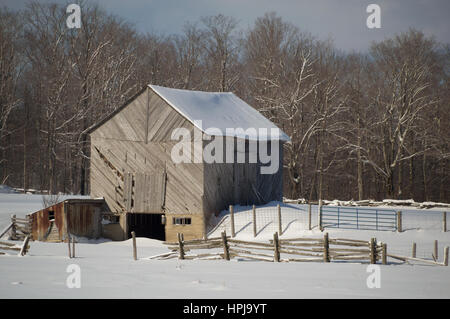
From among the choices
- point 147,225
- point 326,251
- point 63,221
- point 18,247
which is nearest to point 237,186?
point 147,225

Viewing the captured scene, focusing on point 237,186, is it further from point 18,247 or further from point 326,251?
point 18,247

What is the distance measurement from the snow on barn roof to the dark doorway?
20.2 ft

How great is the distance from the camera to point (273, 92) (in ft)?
146

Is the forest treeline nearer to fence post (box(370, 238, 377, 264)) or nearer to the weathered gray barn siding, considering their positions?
the weathered gray barn siding

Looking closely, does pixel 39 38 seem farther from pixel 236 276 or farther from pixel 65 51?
pixel 236 276

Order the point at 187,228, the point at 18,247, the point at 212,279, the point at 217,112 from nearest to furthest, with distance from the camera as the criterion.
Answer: the point at 212,279 → the point at 18,247 → the point at 187,228 → the point at 217,112

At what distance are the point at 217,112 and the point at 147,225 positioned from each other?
24.7 feet

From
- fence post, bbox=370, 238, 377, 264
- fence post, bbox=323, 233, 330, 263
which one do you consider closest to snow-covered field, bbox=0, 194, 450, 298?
fence post, bbox=370, 238, 377, 264

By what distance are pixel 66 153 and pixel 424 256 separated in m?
35.5

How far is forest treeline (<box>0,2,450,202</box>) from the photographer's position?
1745 inches

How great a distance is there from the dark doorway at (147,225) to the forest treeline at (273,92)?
1156 cm

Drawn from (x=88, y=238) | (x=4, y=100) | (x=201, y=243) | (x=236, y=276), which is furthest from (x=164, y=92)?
(x=4, y=100)

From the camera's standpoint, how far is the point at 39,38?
51.2m

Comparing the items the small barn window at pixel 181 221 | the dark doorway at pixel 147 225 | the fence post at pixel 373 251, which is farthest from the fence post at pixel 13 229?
the fence post at pixel 373 251
